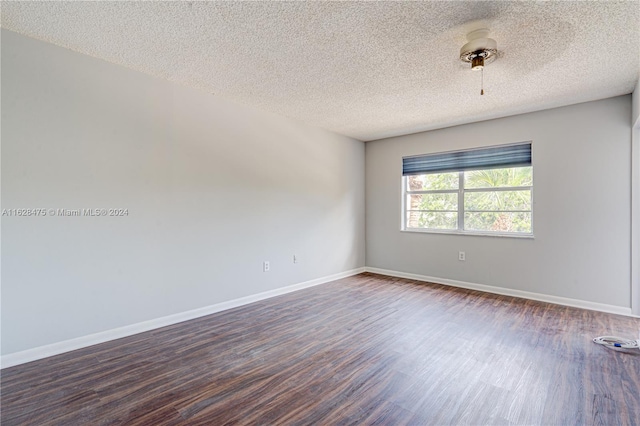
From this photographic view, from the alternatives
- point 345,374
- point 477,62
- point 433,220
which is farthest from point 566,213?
point 345,374

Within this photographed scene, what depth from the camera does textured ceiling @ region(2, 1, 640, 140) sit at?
6.62 ft

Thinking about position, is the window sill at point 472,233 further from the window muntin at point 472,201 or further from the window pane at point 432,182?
the window pane at point 432,182

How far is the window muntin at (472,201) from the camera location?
423 cm

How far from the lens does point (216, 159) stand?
3523 millimetres

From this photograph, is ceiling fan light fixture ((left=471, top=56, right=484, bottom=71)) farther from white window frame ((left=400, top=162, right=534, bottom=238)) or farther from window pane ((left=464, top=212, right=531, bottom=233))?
window pane ((left=464, top=212, right=531, bottom=233))

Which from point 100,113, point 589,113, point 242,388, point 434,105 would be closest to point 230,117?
point 100,113

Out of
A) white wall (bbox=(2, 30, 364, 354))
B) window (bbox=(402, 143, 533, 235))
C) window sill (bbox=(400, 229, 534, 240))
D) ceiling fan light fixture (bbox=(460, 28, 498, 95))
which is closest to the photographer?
ceiling fan light fixture (bbox=(460, 28, 498, 95))

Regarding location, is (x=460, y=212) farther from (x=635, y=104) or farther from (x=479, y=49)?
(x=479, y=49)

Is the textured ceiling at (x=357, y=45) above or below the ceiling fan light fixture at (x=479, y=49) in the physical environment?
above

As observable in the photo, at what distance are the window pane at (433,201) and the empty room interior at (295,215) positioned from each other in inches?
9.0

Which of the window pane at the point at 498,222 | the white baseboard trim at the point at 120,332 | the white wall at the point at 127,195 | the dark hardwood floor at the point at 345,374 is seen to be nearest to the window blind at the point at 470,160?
the window pane at the point at 498,222

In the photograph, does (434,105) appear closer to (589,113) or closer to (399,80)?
(399,80)

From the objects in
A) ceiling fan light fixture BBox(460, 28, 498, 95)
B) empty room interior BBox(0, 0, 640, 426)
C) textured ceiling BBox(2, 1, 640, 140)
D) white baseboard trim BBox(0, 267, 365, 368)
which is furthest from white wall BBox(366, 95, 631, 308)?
white baseboard trim BBox(0, 267, 365, 368)

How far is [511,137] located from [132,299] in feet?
16.4
